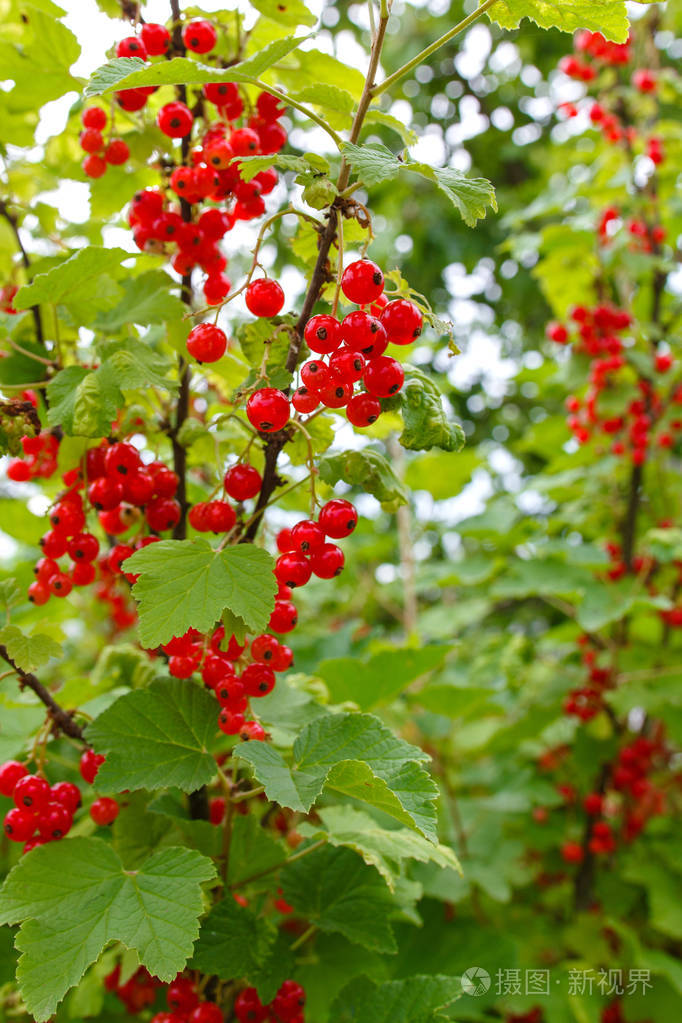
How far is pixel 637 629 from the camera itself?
3.22 m

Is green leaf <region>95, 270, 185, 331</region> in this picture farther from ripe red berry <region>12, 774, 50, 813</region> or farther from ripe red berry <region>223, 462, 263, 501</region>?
ripe red berry <region>12, 774, 50, 813</region>

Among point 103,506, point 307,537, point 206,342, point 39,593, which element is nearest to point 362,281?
point 206,342

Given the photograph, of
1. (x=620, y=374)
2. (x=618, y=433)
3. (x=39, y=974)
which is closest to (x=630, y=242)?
(x=620, y=374)

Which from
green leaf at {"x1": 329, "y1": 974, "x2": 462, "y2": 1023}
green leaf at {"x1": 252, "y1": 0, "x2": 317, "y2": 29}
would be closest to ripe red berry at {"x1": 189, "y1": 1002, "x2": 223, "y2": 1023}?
green leaf at {"x1": 329, "y1": 974, "x2": 462, "y2": 1023}

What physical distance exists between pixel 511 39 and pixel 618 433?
3.24 metres

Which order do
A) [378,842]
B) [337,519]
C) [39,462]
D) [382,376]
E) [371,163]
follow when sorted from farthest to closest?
[39,462] < [378,842] < [337,519] < [382,376] < [371,163]

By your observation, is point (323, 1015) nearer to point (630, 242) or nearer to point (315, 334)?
point (315, 334)

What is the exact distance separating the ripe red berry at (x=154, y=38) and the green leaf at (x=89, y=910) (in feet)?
4.38

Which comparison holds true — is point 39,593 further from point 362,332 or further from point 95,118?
point 95,118

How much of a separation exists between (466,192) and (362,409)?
341 mm

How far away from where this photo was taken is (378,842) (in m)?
1.25

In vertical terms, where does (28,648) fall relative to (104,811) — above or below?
above

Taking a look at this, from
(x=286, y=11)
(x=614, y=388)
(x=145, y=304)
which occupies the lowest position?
(x=145, y=304)

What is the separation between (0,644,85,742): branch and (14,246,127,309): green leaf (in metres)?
0.62
